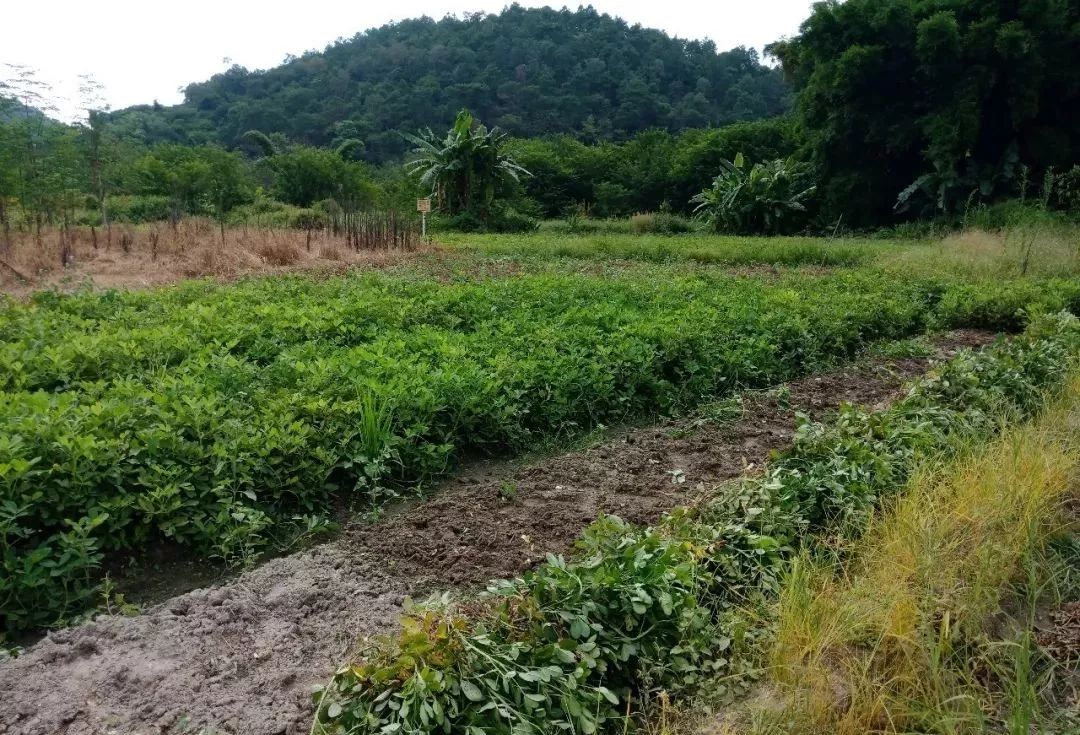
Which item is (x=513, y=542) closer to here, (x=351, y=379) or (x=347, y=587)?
(x=347, y=587)

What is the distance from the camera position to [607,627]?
255 centimetres

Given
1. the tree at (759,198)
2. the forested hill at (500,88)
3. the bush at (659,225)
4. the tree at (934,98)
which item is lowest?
the bush at (659,225)

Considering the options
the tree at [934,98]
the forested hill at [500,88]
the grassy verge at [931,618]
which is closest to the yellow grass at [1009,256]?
the tree at [934,98]

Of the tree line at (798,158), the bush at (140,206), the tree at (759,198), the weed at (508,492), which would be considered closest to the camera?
the weed at (508,492)

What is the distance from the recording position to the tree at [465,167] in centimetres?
2788

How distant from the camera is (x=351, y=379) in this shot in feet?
15.5

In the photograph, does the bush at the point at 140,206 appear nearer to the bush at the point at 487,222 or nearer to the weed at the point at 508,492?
the bush at the point at 487,222

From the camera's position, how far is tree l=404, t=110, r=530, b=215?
91.5 ft

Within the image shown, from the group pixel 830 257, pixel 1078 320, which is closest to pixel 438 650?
pixel 1078 320

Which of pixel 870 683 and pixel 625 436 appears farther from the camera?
pixel 625 436

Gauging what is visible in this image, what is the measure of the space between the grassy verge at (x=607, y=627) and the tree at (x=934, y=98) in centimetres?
2219

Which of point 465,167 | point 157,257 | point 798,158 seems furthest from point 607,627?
point 798,158

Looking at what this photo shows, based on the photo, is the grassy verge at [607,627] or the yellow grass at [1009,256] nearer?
the grassy verge at [607,627]

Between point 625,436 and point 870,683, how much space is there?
2.96m
